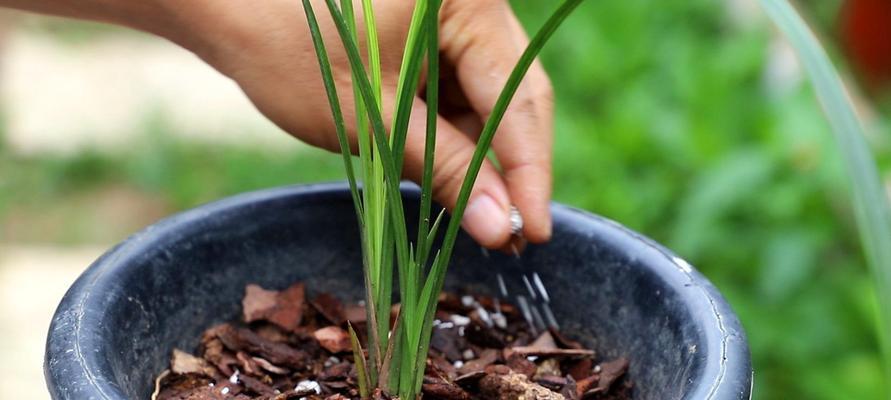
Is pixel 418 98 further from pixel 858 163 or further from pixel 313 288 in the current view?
pixel 858 163

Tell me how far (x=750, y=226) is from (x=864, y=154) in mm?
1323

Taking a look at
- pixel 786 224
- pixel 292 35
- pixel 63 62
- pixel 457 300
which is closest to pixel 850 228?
pixel 786 224

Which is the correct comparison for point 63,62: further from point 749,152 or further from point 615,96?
point 749,152

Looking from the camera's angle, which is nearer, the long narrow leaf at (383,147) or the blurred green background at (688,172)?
the long narrow leaf at (383,147)

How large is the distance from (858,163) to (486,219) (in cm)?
38

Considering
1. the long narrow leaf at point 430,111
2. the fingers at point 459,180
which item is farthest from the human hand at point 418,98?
the long narrow leaf at point 430,111

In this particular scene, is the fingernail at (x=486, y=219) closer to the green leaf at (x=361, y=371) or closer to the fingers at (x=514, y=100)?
the fingers at (x=514, y=100)

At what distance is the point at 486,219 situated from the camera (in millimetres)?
848

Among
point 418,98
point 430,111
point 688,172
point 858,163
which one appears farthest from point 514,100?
point 688,172

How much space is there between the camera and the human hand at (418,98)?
32.9 inches

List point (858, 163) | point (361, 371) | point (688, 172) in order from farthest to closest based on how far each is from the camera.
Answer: point (688, 172), point (361, 371), point (858, 163)

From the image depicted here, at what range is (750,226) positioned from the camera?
1.80 m

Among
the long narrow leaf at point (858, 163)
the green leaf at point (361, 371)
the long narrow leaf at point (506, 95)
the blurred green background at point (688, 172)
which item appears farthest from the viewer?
the blurred green background at point (688, 172)

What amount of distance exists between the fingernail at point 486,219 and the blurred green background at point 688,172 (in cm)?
94
